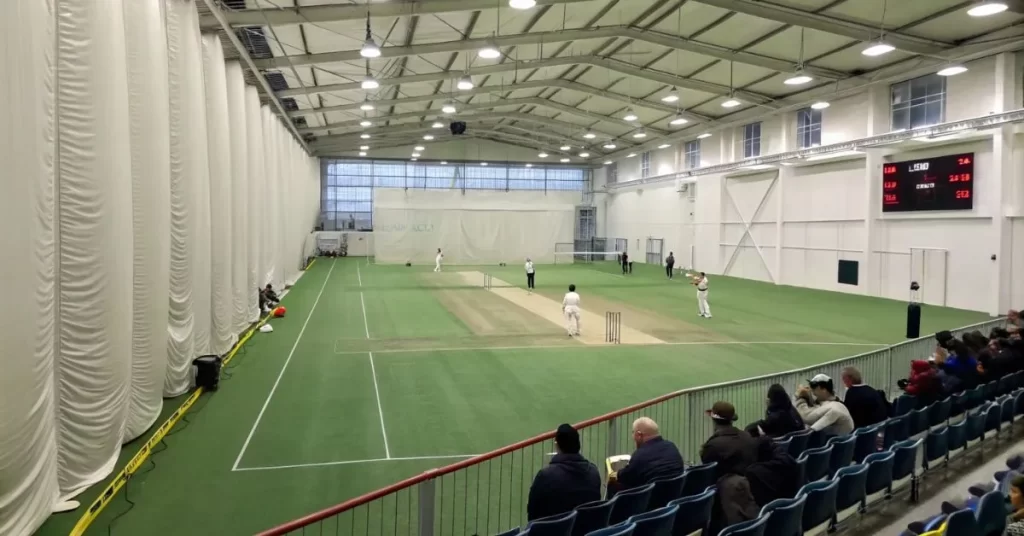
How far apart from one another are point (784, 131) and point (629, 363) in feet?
78.5

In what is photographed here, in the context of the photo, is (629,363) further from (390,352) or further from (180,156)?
(180,156)

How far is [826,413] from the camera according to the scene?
293 inches

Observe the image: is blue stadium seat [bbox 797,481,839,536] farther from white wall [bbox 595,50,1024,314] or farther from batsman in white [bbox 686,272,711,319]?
white wall [bbox 595,50,1024,314]

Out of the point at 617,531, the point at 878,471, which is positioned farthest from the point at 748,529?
the point at 878,471

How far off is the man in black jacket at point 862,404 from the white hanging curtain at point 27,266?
9.25 meters

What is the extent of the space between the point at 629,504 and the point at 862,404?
419 cm

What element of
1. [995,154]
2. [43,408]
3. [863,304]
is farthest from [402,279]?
[43,408]

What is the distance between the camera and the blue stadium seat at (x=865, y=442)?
712 centimetres

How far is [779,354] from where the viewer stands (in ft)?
53.3

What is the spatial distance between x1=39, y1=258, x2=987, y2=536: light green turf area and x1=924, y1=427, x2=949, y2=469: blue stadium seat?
3727mm

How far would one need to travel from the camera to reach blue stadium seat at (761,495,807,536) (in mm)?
4918

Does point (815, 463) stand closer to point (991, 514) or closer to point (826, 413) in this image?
point (826, 413)

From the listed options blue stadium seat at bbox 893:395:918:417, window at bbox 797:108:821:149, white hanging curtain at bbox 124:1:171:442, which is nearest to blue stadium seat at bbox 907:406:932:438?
blue stadium seat at bbox 893:395:918:417

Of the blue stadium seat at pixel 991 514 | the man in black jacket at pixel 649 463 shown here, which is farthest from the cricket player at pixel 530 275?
the blue stadium seat at pixel 991 514
